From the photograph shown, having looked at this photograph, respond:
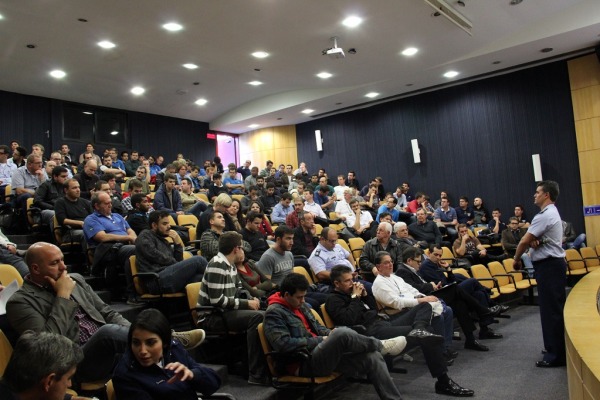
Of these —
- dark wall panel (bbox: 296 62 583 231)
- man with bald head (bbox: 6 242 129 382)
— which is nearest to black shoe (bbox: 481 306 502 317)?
man with bald head (bbox: 6 242 129 382)

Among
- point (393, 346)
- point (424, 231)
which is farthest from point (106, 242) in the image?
point (424, 231)

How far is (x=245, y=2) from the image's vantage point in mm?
6117

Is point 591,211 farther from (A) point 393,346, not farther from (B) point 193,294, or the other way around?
(B) point 193,294

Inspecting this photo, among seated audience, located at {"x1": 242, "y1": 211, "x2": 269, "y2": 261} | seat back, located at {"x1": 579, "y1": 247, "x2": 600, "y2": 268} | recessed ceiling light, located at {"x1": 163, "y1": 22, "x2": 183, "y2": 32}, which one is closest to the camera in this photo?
seated audience, located at {"x1": 242, "y1": 211, "x2": 269, "y2": 261}

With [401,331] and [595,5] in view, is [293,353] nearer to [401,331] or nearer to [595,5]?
[401,331]

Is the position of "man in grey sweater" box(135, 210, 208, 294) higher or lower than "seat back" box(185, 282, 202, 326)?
higher

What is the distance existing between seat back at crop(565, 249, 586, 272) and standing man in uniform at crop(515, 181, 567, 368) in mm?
4497

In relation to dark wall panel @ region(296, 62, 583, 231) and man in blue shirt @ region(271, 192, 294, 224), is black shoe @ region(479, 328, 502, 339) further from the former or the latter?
dark wall panel @ region(296, 62, 583, 231)

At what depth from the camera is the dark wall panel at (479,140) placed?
28.9 feet

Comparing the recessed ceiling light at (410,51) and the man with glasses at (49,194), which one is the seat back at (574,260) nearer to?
the recessed ceiling light at (410,51)

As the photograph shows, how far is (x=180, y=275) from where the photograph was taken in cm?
349

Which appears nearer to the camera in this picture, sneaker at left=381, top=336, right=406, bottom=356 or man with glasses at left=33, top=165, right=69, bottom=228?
sneaker at left=381, top=336, right=406, bottom=356

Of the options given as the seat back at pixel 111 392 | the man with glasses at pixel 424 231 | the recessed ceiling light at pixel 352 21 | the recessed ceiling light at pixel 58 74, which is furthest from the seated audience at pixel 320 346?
the recessed ceiling light at pixel 58 74

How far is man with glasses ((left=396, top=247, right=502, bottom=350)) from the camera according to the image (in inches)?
170
